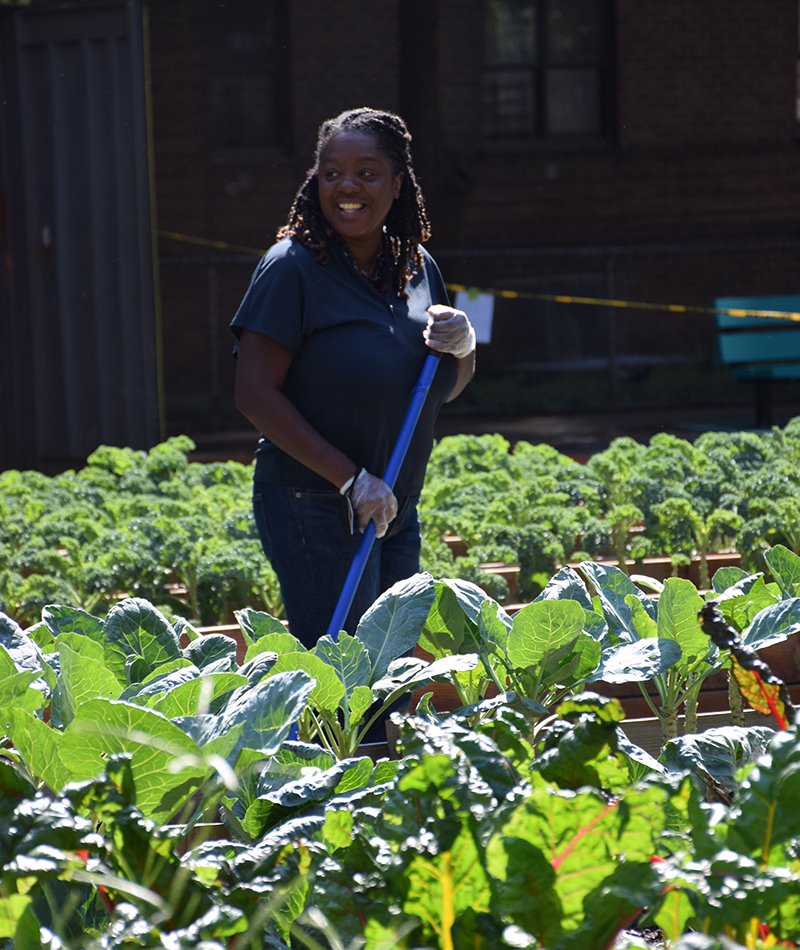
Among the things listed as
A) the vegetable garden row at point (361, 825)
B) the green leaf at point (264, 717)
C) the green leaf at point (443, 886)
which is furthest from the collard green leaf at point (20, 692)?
the green leaf at point (443, 886)

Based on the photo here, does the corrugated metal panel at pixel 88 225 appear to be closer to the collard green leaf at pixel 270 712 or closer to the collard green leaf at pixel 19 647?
the collard green leaf at pixel 19 647

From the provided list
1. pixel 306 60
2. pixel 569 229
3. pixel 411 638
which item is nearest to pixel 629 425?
pixel 569 229

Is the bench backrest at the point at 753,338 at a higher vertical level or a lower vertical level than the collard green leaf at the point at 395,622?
lower

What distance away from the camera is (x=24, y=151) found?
8062 millimetres

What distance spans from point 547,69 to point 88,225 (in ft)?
31.6

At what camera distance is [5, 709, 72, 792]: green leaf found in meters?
1.24

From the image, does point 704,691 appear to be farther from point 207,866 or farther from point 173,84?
point 173,84

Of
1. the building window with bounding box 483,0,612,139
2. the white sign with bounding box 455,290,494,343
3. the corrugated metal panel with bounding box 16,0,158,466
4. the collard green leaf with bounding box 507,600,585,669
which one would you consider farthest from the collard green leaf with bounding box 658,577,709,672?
the building window with bounding box 483,0,612,139

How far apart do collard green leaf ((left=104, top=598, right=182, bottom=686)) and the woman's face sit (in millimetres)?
Answer: 1530

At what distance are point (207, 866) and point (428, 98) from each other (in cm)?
1305

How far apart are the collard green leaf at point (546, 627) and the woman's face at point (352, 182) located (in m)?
1.62

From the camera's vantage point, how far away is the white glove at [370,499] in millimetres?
2781

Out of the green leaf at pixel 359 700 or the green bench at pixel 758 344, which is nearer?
the green leaf at pixel 359 700

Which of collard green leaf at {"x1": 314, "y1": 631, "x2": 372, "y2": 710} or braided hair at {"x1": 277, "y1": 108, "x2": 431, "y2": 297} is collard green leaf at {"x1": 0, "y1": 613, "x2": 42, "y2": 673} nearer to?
collard green leaf at {"x1": 314, "y1": 631, "x2": 372, "y2": 710}
